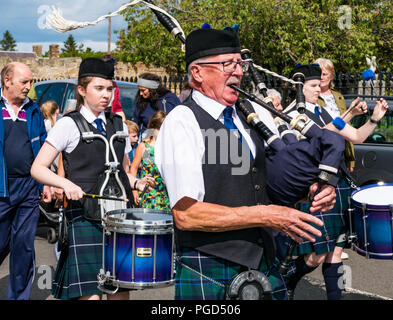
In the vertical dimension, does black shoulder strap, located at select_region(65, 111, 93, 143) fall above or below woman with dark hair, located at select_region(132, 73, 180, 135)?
below

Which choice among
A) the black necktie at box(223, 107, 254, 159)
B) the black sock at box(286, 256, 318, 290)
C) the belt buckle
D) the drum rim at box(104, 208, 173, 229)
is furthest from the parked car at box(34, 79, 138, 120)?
the belt buckle

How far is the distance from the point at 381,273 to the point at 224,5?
12.4 metres

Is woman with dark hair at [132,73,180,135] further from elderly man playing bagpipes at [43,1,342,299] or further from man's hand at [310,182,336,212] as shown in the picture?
man's hand at [310,182,336,212]

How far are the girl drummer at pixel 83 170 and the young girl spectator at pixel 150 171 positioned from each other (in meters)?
2.04

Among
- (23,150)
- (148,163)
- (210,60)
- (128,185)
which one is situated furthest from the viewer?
(148,163)

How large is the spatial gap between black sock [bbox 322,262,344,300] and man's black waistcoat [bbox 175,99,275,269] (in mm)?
2421

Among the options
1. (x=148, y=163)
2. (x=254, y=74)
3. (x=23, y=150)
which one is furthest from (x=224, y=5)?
(x=254, y=74)

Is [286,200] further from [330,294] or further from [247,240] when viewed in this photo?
[330,294]

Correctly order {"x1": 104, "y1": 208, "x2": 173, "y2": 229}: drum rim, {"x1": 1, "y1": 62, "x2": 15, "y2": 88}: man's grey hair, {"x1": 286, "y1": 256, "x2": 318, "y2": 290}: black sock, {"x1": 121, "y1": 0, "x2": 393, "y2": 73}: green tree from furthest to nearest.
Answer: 1. {"x1": 121, "y1": 0, "x2": 393, "y2": 73}: green tree
2. {"x1": 286, "y1": 256, "x2": 318, "y2": 290}: black sock
3. {"x1": 1, "y1": 62, "x2": 15, "y2": 88}: man's grey hair
4. {"x1": 104, "y1": 208, "x2": 173, "y2": 229}: drum rim

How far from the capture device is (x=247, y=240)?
8.16ft

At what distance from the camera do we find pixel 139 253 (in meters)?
A: 3.03

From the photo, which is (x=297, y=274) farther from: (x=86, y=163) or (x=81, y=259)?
(x=86, y=163)

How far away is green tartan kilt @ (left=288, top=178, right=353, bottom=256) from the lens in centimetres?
467

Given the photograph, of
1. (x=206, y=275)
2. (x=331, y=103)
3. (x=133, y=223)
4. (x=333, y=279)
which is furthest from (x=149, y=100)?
(x=206, y=275)
